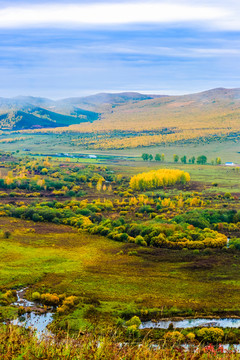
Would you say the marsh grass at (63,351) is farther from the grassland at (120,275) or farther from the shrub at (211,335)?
the grassland at (120,275)

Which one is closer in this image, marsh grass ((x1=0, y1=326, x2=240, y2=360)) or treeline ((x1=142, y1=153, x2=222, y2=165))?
marsh grass ((x1=0, y1=326, x2=240, y2=360))

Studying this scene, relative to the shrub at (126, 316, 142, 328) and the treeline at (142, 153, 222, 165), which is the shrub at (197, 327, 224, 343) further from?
the treeline at (142, 153, 222, 165)

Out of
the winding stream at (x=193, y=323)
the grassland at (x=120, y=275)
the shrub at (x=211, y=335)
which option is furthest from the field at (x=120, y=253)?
the winding stream at (x=193, y=323)

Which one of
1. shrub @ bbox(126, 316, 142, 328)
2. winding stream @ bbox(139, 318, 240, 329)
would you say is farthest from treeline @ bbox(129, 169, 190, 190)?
shrub @ bbox(126, 316, 142, 328)

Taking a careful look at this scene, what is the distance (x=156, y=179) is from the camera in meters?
114

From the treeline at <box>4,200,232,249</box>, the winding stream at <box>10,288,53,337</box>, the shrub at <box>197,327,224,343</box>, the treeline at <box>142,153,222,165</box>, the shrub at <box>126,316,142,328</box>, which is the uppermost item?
the treeline at <box>142,153,222,165</box>

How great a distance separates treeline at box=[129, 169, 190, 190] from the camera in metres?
111

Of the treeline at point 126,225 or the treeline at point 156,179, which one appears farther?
the treeline at point 156,179

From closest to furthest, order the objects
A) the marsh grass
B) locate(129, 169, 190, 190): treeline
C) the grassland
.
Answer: the marsh grass, the grassland, locate(129, 169, 190, 190): treeline

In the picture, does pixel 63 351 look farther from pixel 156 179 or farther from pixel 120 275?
pixel 156 179

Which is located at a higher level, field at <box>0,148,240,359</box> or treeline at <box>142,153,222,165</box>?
treeline at <box>142,153,222,165</box>

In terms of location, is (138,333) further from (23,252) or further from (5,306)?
(23,252)

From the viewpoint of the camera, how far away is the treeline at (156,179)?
365 feet

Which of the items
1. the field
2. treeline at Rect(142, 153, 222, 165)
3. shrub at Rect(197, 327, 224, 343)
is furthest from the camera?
treeline at Rect(142, 153, 222, 165)
